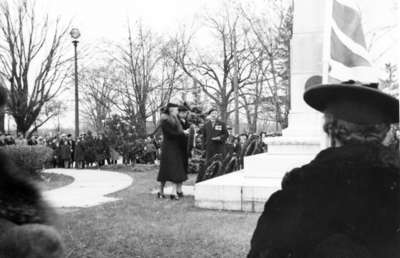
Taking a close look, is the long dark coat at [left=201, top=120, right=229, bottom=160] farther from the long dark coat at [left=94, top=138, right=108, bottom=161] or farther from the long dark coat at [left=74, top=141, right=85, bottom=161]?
the long dark coat at [left=74, top=141, right=85, bottom=161]

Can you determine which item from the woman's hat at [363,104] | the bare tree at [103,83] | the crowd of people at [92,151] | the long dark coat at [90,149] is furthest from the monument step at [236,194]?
the bare tree at [103,83]

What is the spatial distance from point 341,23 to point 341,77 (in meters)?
0.78

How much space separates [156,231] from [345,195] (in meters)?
4.65

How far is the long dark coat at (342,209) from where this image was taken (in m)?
1.84

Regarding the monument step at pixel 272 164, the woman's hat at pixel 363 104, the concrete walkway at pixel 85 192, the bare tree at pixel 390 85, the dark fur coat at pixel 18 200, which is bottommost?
Result: the concrete walkway at pixel 85 192

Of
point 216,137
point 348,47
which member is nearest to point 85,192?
point 216,137

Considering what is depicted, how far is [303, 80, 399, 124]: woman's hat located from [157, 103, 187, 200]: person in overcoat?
6829 mm

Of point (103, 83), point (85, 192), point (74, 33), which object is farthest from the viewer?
point (103, 83)

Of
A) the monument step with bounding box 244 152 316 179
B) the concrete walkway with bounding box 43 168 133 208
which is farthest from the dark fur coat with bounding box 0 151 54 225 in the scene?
the monument step with bounding box 244 152 316 179

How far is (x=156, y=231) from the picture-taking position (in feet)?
20.7

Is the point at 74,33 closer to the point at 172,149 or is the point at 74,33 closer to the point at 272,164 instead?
the point at 172,149

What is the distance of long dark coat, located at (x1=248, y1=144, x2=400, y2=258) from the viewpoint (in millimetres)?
1844

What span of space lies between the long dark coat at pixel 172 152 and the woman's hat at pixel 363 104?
683cm

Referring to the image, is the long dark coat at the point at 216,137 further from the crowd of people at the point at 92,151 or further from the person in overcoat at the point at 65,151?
the person in overcoat at the point at 65,151
